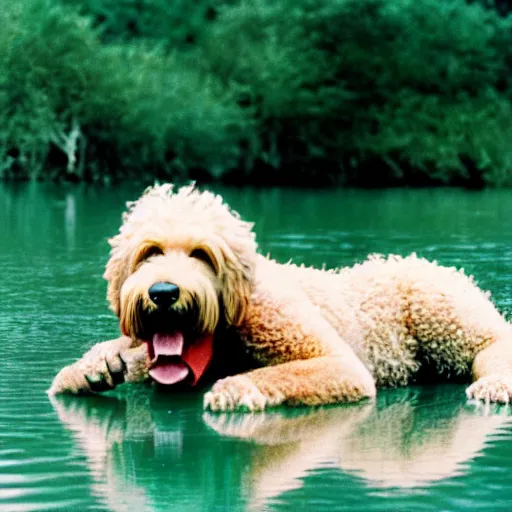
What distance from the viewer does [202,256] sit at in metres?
7.00

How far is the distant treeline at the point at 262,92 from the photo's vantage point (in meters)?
51.5

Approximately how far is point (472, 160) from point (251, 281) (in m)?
48.4

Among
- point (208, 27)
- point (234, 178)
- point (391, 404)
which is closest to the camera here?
point (391, 404)

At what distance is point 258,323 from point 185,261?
1.97 feet

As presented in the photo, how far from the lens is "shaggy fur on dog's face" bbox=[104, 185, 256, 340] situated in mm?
6738

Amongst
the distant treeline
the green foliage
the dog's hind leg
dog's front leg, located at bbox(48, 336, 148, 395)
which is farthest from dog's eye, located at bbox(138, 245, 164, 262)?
the green foliage

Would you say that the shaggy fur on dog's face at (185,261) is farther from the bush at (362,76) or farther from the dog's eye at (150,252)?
the bush at (362,76)

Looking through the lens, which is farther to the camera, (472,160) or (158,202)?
(472,160)

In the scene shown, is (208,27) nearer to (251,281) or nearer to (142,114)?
(142,114)

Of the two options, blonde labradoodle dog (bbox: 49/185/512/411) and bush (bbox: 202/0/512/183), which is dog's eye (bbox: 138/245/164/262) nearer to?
blonde labradoodle dog (bbox: 49/185/512/411)

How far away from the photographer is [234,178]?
190ft

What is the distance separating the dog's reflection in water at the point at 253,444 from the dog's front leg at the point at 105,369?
8 cm

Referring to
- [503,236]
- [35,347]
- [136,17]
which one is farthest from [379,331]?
[136,17]

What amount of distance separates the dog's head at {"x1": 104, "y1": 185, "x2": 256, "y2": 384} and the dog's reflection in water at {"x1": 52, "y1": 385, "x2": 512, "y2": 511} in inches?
12.3
